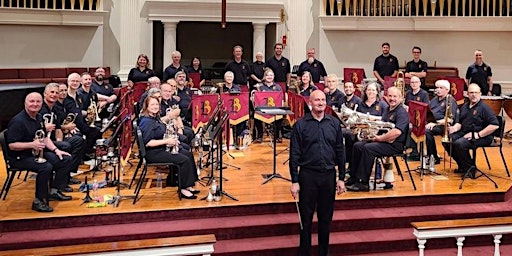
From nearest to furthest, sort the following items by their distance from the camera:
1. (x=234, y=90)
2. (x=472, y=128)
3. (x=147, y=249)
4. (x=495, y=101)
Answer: (x=147, y=249) → (x=472, y=128) → (x=234, y=90) → (x=495, y=101)

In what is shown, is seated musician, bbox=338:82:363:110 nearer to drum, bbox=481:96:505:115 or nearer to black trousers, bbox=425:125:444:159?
black trousers, bbox=425:125:444:159

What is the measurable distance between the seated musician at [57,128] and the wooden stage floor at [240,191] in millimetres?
406

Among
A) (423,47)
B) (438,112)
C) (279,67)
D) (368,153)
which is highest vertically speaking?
(423,47)

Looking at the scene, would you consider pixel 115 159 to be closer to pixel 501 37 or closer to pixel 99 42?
pixel 99 42

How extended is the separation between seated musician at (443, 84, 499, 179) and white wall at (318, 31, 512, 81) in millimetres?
6089

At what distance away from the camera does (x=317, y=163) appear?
16.2ft

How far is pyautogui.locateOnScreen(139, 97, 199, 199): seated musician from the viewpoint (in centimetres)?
607

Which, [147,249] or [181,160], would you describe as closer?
[147,249]

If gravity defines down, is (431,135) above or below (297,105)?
below

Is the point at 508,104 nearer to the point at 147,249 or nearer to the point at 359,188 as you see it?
the point at 359,188

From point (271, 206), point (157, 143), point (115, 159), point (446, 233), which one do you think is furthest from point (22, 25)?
point (446, 233)

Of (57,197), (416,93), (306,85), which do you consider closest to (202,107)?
(306,85)

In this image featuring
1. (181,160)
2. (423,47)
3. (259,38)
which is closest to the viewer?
(181,160)

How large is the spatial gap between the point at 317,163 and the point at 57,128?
325 centimetres
